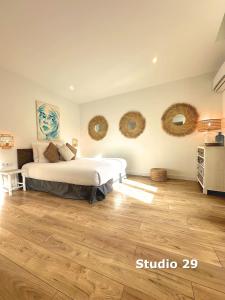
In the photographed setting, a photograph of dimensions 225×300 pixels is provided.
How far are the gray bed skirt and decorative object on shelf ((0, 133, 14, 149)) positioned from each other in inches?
37.4

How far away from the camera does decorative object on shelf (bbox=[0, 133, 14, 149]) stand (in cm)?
288

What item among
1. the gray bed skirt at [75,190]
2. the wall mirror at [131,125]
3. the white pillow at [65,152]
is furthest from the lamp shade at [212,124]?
the white pillow at [65,152]

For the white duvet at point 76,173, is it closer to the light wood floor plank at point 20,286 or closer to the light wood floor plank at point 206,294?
the light wood floor plank at point 20,286

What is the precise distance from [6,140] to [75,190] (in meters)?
1.89

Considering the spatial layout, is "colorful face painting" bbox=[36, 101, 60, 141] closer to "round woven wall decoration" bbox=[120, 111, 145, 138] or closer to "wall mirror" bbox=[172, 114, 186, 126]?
"round woven wall decoration" bbox=[120, 111, 145, 138]

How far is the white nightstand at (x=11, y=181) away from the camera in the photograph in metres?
2.72

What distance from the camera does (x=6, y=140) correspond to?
2947mm

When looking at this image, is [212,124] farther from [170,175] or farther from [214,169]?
[170,175]

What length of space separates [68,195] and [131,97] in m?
3.16

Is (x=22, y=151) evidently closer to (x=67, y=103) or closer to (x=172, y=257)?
(x=67, y=103)

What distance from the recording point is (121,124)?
14.0ft

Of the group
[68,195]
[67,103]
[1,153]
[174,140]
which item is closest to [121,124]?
[174,140]

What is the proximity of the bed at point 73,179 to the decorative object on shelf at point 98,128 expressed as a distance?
72.5 inches

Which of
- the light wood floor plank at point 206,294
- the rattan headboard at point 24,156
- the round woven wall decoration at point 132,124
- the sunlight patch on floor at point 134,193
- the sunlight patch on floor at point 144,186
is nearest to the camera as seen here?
the light wood floor plank at point 206,294
